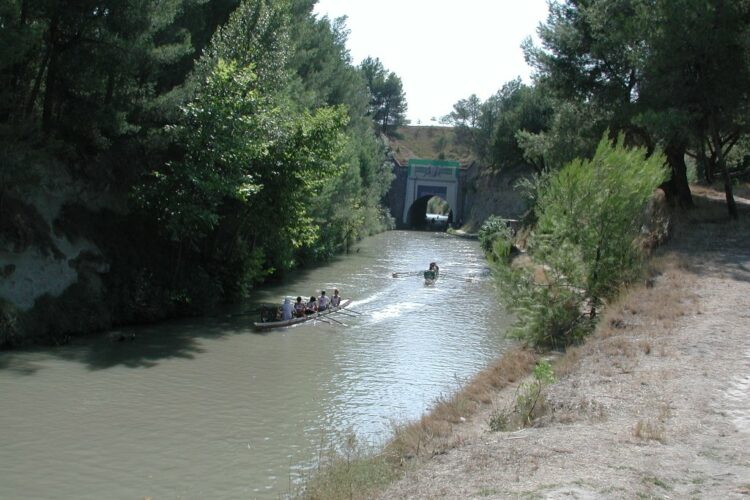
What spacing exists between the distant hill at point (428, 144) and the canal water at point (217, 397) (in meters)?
72.9

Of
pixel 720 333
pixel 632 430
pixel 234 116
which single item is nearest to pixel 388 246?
pixel 234 116

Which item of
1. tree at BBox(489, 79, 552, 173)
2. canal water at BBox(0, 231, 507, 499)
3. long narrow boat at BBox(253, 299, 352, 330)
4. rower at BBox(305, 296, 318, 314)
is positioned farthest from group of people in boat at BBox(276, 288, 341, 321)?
tree at BBox(489, 79, 552, 173)

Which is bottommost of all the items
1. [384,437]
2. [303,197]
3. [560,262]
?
[384,437]

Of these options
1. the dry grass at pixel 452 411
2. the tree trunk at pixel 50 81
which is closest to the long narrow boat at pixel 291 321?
the dry grass at pixel 452 411

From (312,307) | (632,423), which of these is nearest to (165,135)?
Result: (312,307)

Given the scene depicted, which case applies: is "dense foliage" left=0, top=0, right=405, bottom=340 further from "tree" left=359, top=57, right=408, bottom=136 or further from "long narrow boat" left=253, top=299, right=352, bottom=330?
"tree" left=359, top=57, right=408, bottom=136

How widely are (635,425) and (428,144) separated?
102 metres

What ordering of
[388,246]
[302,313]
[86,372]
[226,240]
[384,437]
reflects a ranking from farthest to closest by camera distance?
[388,246] < [226,240] < [302,313] < [86,372] < [384,437]

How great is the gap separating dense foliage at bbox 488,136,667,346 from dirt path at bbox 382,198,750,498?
1.37 metres

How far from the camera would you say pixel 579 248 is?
1694cm

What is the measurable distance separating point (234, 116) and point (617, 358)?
47.0 ft

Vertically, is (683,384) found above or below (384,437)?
above

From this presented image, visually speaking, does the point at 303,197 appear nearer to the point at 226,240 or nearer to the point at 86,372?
the point at 226,240

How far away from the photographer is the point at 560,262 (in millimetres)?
16750
